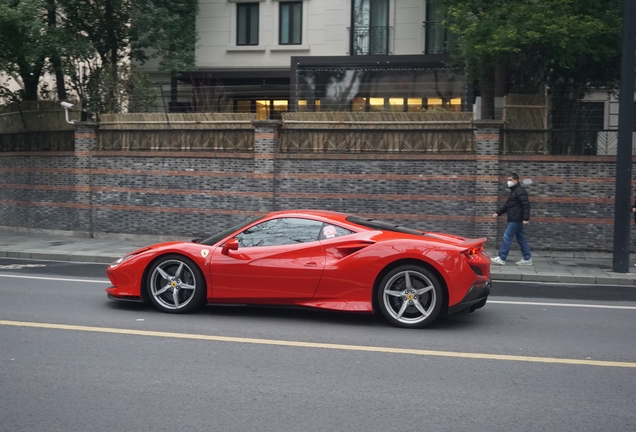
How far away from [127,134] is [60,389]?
13415 mm

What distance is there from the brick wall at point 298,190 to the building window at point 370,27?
9.08m

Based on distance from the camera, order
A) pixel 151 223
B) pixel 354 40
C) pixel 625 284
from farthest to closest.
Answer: pixel 354 40, pixel 151 223, pixel 625 284

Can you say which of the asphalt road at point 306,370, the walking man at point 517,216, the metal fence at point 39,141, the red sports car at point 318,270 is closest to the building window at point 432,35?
the walking man at point 517,216

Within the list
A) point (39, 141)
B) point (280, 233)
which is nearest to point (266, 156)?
point (39, 141)

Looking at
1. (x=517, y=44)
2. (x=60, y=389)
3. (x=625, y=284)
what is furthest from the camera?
(x=517, y=44)

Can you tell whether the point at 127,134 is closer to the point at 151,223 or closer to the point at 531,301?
the point at 151,223

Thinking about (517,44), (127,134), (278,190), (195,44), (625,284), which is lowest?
(625,284)

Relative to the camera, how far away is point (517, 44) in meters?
15.6

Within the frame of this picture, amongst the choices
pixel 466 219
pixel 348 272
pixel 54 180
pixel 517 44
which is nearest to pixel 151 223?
pixel 54 180

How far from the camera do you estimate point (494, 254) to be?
1598cm

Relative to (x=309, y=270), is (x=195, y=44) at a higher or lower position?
higher

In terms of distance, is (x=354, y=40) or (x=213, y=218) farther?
(x=354, y=40)

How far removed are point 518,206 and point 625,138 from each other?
233 centimetres

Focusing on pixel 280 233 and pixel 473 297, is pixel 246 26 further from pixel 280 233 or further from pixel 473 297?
pixel 473 297
